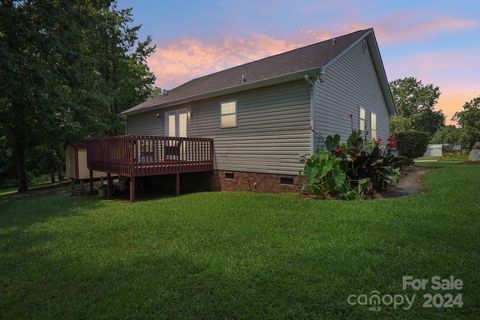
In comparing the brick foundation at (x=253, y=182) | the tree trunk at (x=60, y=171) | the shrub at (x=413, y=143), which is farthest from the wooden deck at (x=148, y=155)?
the tree trunk at (x=60, y=171)

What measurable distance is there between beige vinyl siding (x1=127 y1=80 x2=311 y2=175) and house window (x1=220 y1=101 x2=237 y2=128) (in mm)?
157

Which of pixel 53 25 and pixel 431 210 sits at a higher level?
pixel 53 25

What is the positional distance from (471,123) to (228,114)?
42.9m

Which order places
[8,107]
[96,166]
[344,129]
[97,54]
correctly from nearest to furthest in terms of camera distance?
1. [344,129]
2. [96,166]
3. [8,107]
4. [97,54]

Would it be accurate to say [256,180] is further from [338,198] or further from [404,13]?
[404,13]

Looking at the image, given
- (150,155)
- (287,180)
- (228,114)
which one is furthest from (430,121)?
(150,155)

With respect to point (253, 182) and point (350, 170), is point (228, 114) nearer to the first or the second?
point (253, 182)

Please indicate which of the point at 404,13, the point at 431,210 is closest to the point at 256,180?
the point at 431,210

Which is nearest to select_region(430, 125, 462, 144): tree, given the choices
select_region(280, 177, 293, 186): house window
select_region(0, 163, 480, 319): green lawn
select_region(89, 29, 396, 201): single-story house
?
select_region(89, 29, 396, 201): single-story house

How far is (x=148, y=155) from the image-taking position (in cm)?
874

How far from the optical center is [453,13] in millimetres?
7816

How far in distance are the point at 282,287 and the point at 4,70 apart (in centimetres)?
1039

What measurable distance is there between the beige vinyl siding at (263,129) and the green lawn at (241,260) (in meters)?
2.36

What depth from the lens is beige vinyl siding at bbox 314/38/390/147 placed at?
831 cm
